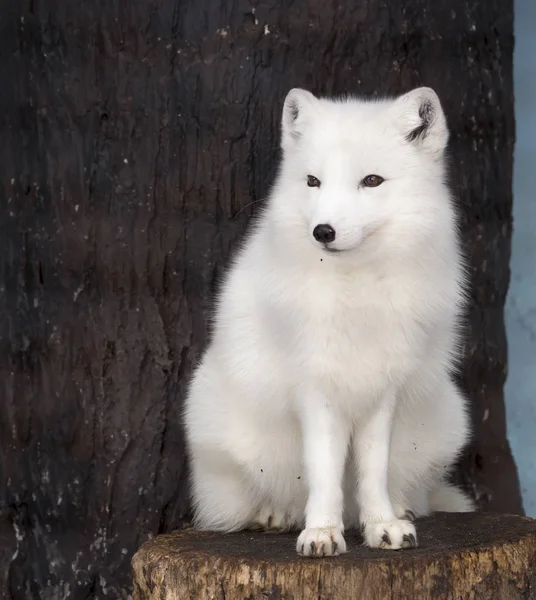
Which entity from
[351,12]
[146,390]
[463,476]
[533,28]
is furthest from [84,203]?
[533,28]

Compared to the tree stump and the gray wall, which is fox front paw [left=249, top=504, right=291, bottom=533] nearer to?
the tree stump

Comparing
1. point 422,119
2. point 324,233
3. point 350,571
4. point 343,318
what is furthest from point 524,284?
point 350,571

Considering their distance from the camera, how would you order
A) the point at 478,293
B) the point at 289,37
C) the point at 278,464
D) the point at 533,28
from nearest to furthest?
the point at 278,464 → the point at 289,37 → the point at 478,293 → the point at 533,28

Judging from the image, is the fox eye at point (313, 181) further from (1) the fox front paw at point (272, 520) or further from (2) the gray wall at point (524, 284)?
(2) the gray wall at point (524, 284)

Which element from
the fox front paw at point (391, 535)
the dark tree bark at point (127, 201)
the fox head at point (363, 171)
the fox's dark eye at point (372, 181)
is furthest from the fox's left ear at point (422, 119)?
the fox front paw at point (391, 535)

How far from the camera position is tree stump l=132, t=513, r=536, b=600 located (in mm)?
2480

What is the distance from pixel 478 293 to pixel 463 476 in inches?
27.2

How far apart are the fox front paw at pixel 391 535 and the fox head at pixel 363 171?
29.3 inches

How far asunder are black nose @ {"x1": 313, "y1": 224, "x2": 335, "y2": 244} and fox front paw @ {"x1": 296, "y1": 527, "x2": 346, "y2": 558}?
759mm

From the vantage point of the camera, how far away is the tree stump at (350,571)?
248 centimetres

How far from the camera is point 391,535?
106 inches

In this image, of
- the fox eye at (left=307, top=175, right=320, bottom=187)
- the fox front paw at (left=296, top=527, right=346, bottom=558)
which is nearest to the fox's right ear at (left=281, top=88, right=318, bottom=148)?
the fox eye at (left=307, top=175, right=320, bottom=187)

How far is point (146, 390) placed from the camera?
3473 millimetres

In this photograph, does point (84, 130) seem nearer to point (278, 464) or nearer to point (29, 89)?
point (29, 89)
